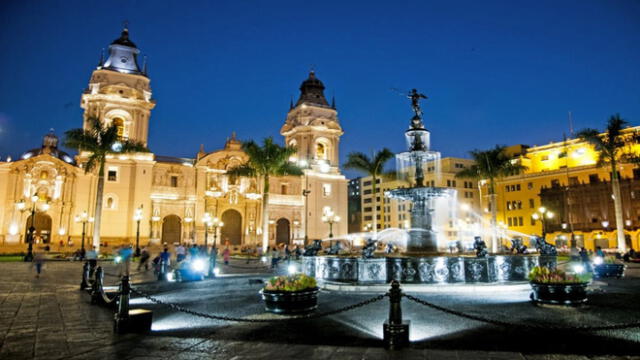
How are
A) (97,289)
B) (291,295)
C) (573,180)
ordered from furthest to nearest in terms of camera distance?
(573,180), (97,289), (291,295)

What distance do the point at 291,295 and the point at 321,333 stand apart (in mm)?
1852

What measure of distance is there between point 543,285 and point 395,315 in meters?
5.82

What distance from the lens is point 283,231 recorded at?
61.3 metres

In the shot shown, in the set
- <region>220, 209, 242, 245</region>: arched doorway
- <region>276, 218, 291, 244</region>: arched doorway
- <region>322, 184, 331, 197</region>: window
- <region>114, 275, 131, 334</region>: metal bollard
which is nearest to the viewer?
<region>114, 275, 131, 334</region>: metal bollard

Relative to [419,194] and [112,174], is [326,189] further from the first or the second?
[419,194]

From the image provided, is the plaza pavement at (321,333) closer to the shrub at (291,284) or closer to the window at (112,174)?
the shrub at (291,284)

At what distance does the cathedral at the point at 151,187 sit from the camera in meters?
48.0

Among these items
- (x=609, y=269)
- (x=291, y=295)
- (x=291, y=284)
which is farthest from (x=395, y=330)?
(x=609, y=269)

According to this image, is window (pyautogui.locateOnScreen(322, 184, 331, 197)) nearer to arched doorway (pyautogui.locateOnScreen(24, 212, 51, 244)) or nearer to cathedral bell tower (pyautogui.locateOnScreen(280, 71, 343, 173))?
cathedral bell tower (pyautogui.locateOnScreen(280, 71, 343, 173))

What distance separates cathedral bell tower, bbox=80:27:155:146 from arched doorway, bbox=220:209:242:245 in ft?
46.2

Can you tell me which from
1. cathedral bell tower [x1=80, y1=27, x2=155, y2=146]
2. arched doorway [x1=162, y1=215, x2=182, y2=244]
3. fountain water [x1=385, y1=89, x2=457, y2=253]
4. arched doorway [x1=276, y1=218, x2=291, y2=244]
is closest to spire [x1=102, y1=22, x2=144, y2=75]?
cathedral bell tower [x1=80, y1=27, x2=155, y2=146]

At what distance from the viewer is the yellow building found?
48.4 metres

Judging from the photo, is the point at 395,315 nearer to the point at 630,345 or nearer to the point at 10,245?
the point at 630,345

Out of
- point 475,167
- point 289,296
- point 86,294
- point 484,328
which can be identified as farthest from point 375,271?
point 475,167
